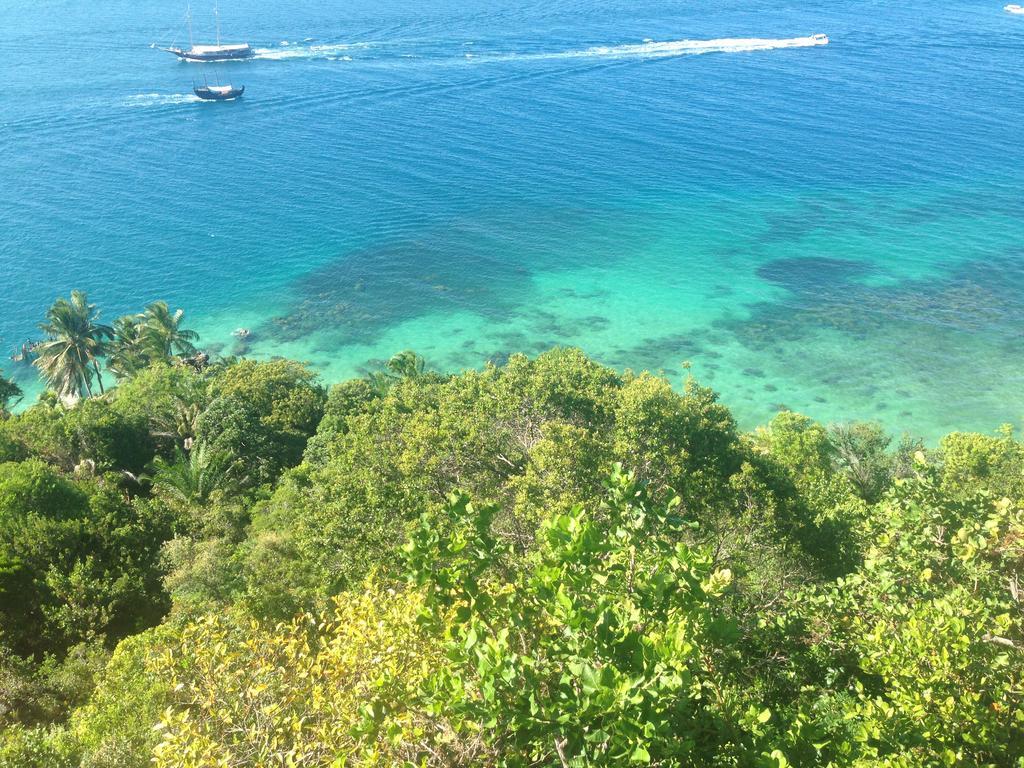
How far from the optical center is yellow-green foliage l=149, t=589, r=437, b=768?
9492 millimetres

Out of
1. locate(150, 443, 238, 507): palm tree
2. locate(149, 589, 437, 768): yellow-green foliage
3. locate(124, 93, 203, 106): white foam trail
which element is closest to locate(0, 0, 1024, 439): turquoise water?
locate(124, 93, 203, 106): white foam trail

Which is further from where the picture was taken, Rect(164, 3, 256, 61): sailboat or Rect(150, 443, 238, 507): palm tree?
Rect(164, 3, 256, 61): sailboat

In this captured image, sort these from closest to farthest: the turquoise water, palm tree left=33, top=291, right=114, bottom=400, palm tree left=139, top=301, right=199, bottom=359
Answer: palm tree left=33, top=291, right=114, bottom=400, palm tree left=139, top=301, right=199, bottom=359, the turquoise water

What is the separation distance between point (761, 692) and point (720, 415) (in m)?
13.4

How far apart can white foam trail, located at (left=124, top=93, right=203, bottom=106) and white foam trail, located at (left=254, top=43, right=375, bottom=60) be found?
64.0ft

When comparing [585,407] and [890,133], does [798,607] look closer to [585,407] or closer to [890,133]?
[585,407]

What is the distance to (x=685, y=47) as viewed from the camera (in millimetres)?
113875

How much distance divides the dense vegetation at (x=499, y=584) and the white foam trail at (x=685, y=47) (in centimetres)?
9034

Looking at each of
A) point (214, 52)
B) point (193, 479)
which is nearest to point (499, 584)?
point (193, 479)

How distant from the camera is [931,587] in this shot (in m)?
12.2

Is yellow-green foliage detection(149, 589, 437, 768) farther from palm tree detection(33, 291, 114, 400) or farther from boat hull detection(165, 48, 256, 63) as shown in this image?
boat hull detection(165, 48, 256, 63)

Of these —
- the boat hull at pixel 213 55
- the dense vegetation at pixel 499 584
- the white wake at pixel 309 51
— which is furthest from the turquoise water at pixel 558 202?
the dense vegetation at pixel 499 584

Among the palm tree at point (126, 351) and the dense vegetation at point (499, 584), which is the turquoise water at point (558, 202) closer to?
the palm tree at point (126, 351)

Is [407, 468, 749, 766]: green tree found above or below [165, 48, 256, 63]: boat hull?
below
